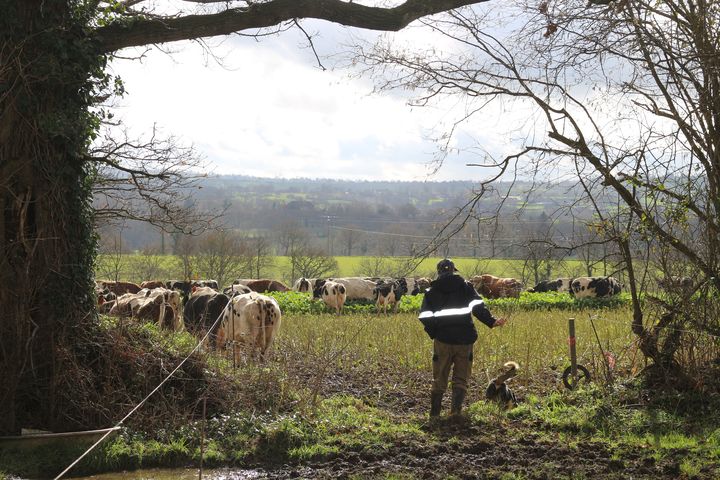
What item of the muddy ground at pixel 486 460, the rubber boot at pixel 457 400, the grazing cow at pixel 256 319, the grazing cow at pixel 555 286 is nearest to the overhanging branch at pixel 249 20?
the rubber boot at pixel 457 400

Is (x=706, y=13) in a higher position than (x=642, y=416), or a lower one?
higher

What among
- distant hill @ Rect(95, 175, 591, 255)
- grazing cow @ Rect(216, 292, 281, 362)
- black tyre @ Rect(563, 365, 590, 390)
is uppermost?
distant hill @ Rect(95, 175, 591, 255)

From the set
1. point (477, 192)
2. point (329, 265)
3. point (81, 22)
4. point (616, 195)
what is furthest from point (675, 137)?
point (329, 265)

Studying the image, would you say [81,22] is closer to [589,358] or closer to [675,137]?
[675,137]

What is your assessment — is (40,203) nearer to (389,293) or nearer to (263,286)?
(389,293)

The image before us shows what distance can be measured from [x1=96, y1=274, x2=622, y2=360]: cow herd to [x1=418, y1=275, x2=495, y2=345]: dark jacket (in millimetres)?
2545

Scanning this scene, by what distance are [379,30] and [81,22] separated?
417cm

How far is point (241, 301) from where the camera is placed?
14.7 m

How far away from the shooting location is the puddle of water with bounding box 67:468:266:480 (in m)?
7.80

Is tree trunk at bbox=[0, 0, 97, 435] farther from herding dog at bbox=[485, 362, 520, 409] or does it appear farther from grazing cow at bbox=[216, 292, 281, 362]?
herding dog at bbox=[485, 362, 520, 409]

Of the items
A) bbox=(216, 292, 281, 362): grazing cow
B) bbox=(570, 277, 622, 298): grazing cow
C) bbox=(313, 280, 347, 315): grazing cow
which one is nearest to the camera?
bbox=(216, 292, 281, 362): grazing cow

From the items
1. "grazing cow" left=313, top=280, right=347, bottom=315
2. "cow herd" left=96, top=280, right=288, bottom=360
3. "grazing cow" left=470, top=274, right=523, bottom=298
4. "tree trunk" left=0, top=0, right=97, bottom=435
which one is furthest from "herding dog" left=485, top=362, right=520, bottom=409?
"grazing cow" left=470, top=274, right=523, bottom=298

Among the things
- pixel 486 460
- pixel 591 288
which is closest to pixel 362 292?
pixel 591 288

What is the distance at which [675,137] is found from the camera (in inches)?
417
